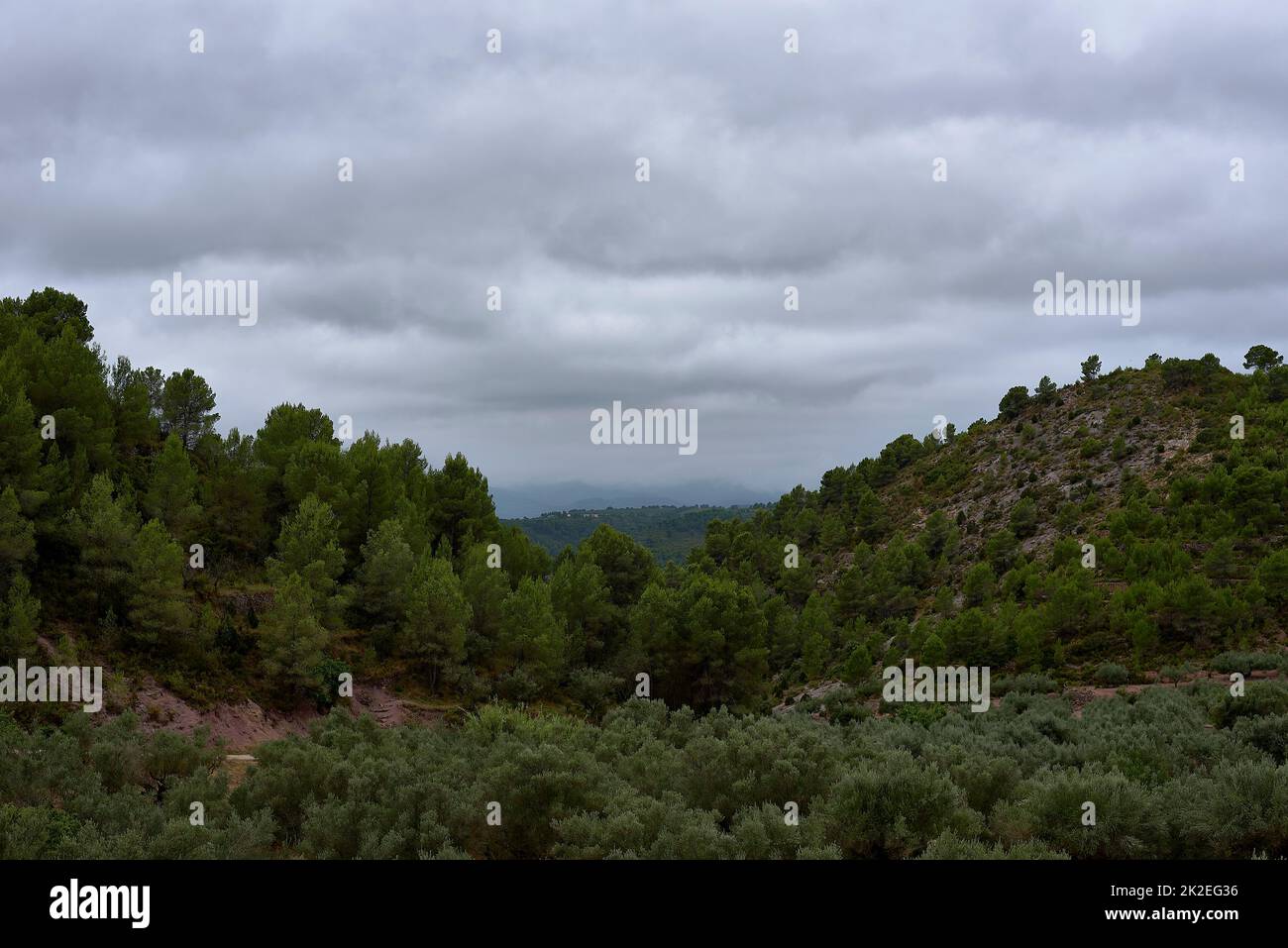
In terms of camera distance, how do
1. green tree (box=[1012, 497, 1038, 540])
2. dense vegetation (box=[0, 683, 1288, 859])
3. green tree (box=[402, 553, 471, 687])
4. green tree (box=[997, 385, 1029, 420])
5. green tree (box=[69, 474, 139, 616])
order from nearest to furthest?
dense vegetation (box=[0, 683, 1288, 859])
green tree (box=[69, 474, 139, 616])
green tree (box=[402, 553, 471, 687])
green tree (box=[1012, 497, 1038, 540])
green tree (box=[997, 385, 1029, 420])

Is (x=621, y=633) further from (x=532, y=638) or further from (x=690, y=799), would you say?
(x=690, y=799)

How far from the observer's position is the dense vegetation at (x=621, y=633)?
374 inches

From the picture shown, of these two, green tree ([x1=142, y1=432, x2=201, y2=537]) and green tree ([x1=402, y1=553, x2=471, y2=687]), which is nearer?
green tree ([x1=142, y1=432, x2=201, y2=537])

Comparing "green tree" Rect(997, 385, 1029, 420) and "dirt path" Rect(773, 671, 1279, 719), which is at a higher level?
"green tree" Rect(997, 385, 1029, 420)

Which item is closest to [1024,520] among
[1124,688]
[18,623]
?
[1124,688]

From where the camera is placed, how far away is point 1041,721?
17266 millimetres

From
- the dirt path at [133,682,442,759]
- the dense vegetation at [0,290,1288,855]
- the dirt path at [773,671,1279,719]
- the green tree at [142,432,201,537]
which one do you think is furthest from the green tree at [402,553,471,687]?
the dirt path at [773,671,1279,719]

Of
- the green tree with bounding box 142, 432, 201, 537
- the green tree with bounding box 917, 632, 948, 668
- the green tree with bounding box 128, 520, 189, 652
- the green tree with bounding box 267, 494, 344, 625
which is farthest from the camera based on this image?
the green tree with bounding box 917, 632, 948, 668

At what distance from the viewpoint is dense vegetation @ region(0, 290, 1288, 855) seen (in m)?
9.51

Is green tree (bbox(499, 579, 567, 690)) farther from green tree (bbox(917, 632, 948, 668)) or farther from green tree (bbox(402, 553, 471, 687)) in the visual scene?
green tree (bbox(917, 632, 948, 668))

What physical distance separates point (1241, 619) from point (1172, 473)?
2360 cm

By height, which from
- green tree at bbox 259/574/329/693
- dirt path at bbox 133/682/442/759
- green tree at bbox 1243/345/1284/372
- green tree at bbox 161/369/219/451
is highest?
green tree at bbox 1243/345/1284/372
